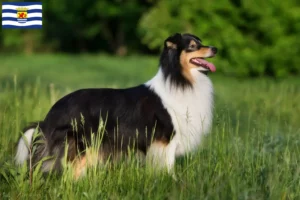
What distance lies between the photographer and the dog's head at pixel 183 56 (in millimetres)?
6816

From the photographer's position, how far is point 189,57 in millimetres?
6871

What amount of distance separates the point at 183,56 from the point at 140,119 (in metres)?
0.84

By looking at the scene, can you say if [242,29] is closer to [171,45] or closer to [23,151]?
[171,45]

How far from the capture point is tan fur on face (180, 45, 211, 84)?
269 inches

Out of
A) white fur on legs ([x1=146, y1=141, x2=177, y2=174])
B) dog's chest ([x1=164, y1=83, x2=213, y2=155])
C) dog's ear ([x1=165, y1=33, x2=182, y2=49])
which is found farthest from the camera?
dog's ear ([x1=165, y1=33, x2=182, y2=49])

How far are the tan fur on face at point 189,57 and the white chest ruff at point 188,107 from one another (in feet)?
0.25

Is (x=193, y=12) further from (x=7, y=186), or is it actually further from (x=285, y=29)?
(x=7, y=186)

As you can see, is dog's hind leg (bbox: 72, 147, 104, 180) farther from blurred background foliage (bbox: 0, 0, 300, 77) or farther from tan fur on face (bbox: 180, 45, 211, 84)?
blurred background foliage (bbox: 0, 0, 300, 77)

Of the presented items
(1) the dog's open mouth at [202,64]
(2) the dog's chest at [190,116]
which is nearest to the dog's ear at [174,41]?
(1) the dog's open mouth at [202,64]

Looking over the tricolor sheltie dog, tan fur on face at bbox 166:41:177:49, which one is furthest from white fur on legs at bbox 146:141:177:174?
tan fur on face at bbox 166:41:177:49

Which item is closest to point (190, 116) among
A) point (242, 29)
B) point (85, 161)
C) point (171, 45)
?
point (171, 45)

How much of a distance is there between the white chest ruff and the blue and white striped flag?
2053mm

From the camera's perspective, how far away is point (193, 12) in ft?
66.7

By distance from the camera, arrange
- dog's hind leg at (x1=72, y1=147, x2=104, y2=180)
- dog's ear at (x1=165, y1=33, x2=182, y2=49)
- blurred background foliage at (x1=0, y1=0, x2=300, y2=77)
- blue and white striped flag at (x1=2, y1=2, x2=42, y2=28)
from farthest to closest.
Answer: blurred background foliage at (x1=0, y1=0, x2=300, y2=77) → blue and white striped flag at (x1=2, y1=2, x2=42, y2=28) → dog's ear at (x1=165, y1=33, x2=182, y2=49) → dog's hind leg at (x1=72, y1=147, x2=104, y2=180)
